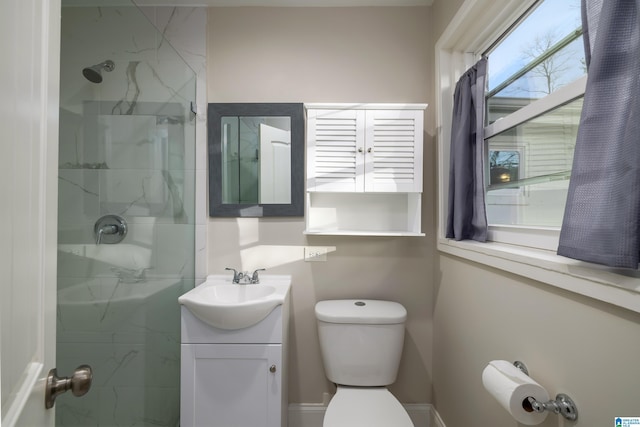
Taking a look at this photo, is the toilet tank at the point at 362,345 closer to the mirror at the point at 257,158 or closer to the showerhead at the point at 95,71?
the mirror at the point at 257,158

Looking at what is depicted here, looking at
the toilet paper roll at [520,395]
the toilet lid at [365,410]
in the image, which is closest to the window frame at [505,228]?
the toilet paper roll at [520,395]

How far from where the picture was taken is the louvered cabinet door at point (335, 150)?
1.71m

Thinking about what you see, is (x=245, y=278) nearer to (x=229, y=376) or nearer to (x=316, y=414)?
(x=229, y=376)

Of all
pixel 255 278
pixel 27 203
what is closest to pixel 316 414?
pixel 255 278

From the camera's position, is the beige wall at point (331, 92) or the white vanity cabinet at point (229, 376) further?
the beige wall at point (331, 92)

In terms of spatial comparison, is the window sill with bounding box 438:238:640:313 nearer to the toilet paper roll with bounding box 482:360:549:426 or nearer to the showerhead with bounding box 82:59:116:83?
the toilet paper roll with bounding box 482:360:549:426

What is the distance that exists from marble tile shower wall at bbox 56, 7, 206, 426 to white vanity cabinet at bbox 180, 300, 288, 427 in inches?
8.7

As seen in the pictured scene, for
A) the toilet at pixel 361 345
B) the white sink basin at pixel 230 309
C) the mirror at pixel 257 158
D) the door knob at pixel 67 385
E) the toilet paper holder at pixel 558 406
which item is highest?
the mirror at pixel 257 158

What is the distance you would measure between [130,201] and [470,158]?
1.53m

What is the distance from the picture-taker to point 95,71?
1.13 metres

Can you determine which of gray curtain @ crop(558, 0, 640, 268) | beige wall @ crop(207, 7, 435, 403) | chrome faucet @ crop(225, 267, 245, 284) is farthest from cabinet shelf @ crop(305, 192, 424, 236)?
gray curtain @ crop(558, 0, 640, 268)

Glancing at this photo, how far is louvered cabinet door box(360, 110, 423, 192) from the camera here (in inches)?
67.1

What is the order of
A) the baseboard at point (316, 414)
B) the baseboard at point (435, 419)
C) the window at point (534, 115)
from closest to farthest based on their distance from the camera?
the window at point (534, 115)
the baseboard at point (435, 419)
the baseboard at point (316, 414)

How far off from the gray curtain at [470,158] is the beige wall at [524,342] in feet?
0.59
